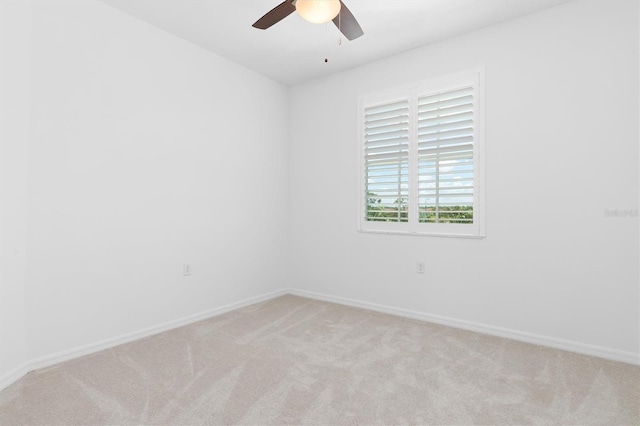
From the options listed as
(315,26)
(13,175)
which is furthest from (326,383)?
(315,26)

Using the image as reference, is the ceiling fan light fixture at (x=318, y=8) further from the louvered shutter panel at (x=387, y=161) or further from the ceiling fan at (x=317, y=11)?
the louvered shutter panel at (x=387, y=161)

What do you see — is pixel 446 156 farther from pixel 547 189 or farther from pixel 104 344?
pixel 104 344

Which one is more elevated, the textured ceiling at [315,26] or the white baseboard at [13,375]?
the textured ceiling at [315,26]

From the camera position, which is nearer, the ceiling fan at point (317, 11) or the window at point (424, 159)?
the ceiling fan at point (317, 11)

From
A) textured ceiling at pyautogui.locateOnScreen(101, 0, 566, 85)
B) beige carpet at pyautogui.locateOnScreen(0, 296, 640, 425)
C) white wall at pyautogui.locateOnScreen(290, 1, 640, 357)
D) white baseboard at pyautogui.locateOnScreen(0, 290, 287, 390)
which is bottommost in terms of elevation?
beige carpet at pyautogui.locateOnScreen(0, 296, 640, 425)

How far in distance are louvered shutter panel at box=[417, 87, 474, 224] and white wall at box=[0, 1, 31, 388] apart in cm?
316

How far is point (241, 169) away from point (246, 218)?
559 mm

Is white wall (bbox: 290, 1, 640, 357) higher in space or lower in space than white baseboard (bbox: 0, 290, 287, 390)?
higher

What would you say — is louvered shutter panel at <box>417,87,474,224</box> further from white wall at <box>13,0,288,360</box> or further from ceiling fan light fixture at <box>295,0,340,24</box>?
white wall at <box>13,0,288,360</box>

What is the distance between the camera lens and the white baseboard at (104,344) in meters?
2.19

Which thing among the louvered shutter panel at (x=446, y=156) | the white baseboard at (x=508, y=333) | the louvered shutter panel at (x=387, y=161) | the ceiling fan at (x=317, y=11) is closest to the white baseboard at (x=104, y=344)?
the white baseboard at (x=508, y=333)

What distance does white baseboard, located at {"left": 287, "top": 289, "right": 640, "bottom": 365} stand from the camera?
8.20 feet

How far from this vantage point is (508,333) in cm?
292

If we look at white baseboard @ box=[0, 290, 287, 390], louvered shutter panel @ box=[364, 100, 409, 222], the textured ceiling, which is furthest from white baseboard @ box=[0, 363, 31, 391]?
louvered shutter panel @ box=[364, 100, 409, 222]
